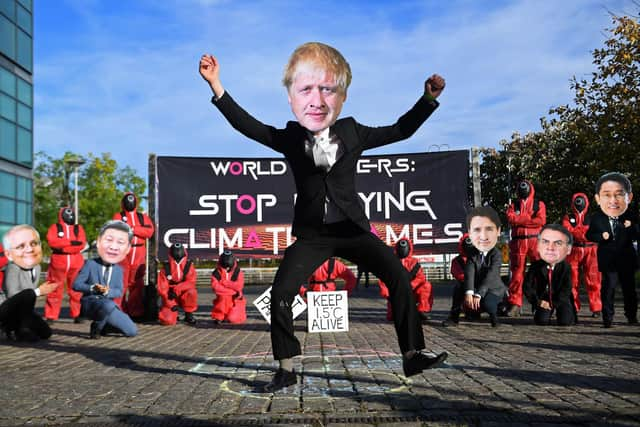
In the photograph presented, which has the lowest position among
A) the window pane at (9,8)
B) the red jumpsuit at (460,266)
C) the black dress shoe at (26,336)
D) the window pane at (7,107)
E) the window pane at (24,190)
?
the black dress shoe at (26,336)

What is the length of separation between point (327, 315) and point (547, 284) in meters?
3.45

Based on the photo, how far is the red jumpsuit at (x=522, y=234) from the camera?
1132cm

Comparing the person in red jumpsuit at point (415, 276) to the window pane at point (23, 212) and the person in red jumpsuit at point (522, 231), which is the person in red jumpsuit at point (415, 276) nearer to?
the person in red jumpsuit at point (522, 231)

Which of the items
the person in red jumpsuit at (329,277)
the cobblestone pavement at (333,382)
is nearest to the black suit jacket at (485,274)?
the cobblestone pavement at (333,382)

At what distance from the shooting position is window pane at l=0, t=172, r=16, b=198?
30.6 meters

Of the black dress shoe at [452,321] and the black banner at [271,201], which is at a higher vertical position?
the black banner at [271,201]

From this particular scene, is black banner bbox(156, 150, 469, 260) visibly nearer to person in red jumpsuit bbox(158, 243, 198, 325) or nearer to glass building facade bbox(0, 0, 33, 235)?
person in red jumpsuit bbox(158, 243, 198, 325)

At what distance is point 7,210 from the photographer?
31.0 metres

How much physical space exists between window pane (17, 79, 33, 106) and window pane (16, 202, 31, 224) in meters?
5.05

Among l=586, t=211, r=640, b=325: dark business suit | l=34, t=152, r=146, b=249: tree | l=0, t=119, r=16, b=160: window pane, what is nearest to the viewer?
l=586, t=211, r=640, b=325: dark business suit

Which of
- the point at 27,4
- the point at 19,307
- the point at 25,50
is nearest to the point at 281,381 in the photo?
the point at 19,307

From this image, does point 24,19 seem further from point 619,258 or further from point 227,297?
point 619,258

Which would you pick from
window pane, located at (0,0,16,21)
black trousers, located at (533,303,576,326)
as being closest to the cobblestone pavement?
black trousers, located at (533,303,576,326)

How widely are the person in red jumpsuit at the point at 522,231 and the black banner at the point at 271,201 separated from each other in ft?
4.73
